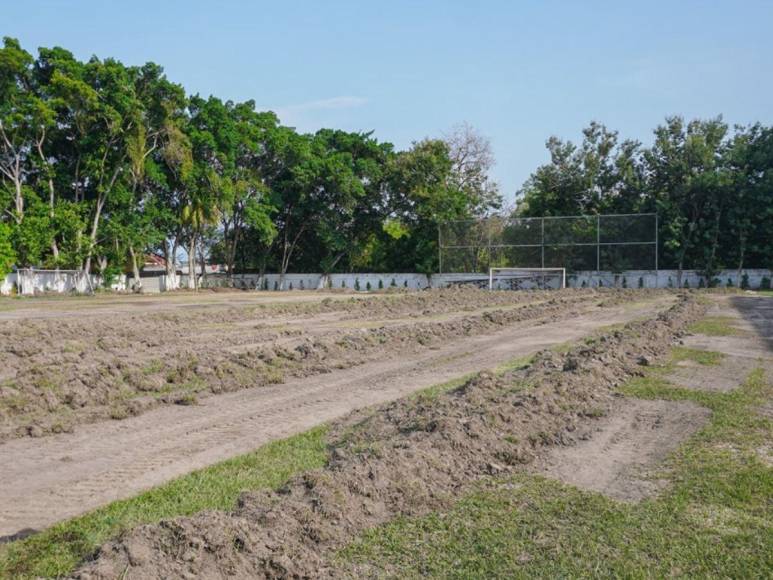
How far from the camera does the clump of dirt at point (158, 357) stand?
8172 mm

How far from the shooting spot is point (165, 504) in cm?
481

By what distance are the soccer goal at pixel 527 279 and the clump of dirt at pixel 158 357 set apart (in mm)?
19487

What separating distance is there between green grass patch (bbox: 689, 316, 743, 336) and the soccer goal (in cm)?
2087

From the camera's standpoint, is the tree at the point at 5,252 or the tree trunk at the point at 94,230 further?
the tree trunk at the point at 94,230

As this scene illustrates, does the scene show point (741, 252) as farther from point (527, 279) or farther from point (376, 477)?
point (376, 477)

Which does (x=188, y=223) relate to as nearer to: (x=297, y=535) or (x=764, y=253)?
(x=764, y=253)

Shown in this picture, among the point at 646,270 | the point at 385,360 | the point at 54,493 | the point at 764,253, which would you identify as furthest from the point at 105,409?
the point at 764,253

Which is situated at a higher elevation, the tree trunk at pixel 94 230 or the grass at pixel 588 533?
the tree trunk at pixel 94 230

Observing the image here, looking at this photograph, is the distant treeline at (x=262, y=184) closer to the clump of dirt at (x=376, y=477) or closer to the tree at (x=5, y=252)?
the tree at (x=5, y=252)

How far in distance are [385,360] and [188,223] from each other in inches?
1349

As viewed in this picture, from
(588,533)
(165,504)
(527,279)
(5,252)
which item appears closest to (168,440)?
(165,504)

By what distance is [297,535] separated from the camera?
4098mm

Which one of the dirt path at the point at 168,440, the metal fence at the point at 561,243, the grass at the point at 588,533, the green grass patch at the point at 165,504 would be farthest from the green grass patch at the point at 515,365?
the metal fence at the point at 561,243

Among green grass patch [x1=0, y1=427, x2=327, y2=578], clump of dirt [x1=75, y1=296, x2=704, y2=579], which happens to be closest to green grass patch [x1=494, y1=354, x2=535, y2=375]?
clump of dirt [x1=75, y1=296, x2=704, y2=579]
